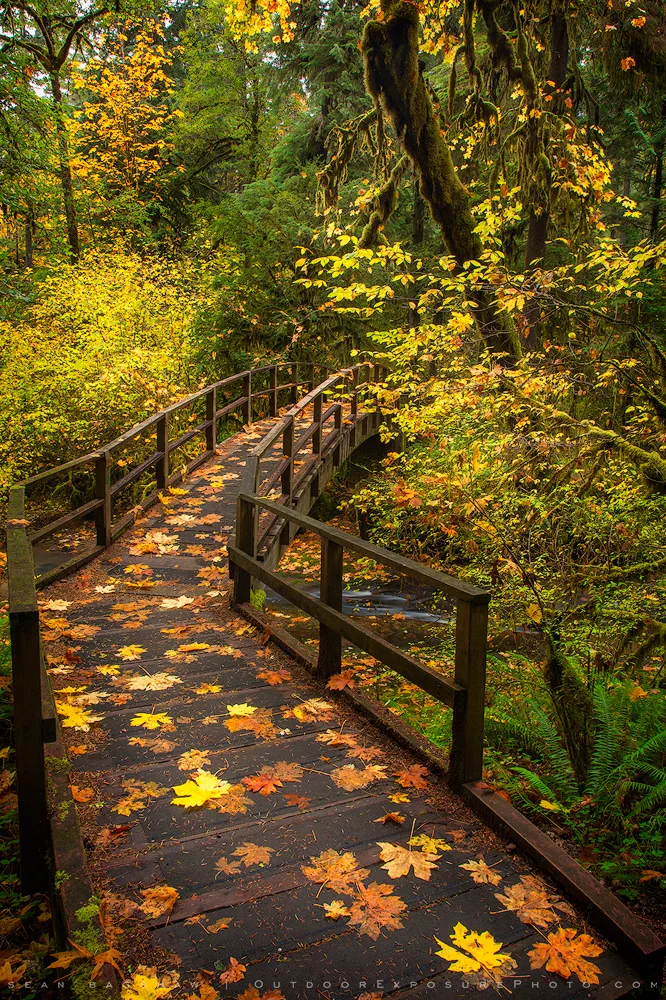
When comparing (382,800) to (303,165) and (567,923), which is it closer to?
(567,923)

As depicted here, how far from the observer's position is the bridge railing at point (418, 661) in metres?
3.39

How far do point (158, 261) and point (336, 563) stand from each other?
54.7 ft

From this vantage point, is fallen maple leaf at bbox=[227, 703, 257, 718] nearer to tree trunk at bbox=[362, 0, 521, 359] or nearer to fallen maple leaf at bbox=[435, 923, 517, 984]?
fallen maple leaf at bbox=[435, 923, 517, 984]

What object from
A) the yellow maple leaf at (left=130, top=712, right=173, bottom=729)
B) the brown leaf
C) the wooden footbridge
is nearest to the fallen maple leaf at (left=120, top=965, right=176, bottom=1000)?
the wooden footbridge

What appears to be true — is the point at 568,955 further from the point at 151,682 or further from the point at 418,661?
the point at 151,682

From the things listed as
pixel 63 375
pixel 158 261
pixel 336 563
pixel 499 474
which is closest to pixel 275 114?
pixel 158 261

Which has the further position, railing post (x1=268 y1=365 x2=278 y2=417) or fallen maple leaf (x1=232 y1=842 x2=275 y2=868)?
railing post (x1=268 y1=365 x2=278 y2=417)

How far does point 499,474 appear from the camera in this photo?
22.5 feet

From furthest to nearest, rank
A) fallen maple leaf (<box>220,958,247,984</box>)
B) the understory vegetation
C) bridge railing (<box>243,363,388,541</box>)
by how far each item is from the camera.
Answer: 1. bridge railing (<box>243,363,388,541</box>)
2. the understory vegetation
3. fallen maple leaf (<box>220,958,247,984</box>)

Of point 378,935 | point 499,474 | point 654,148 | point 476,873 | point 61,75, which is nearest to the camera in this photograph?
point 378,935

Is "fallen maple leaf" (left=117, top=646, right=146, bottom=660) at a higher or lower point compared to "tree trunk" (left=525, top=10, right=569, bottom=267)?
lower

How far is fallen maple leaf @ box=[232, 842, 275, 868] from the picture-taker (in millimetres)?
2957

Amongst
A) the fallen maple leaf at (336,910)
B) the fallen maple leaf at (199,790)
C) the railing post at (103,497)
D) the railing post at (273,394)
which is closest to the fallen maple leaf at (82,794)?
the fallen maple leaf at (199,790)

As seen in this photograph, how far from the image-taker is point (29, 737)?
2748 mm
